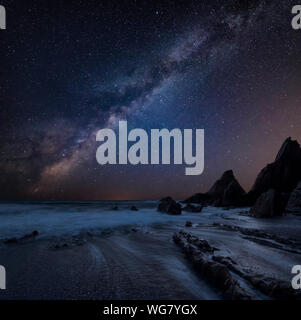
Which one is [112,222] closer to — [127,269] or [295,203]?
[127,269]

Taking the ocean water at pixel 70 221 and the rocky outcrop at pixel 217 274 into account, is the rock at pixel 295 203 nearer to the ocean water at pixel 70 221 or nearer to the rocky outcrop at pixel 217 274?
the ocean water at pixel 70 221

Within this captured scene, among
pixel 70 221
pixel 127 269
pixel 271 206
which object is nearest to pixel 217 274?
pixel 127 269

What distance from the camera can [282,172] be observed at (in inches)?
764

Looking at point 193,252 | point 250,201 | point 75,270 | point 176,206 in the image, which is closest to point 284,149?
point 250,201

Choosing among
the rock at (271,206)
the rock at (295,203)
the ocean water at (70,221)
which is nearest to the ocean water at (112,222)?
the ocean water at (70,221)

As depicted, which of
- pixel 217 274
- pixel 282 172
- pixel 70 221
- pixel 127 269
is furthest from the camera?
pixel 282 172

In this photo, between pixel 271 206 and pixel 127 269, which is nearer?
pixel 127 269

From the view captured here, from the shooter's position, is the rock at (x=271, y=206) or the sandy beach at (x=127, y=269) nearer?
the sandy beach at (x=127, y=269)

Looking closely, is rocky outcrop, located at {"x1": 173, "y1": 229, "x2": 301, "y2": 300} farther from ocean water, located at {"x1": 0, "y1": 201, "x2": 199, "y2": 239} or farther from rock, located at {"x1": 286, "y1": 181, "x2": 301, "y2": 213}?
rock, located at {"x1": 286, "y1": 181, "x2": 301, "y2": 213}

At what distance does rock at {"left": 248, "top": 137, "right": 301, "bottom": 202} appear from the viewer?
18406 mm

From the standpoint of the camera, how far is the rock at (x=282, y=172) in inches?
725

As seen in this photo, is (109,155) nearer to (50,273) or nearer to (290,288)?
(50,273)

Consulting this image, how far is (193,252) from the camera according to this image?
9.27ft
